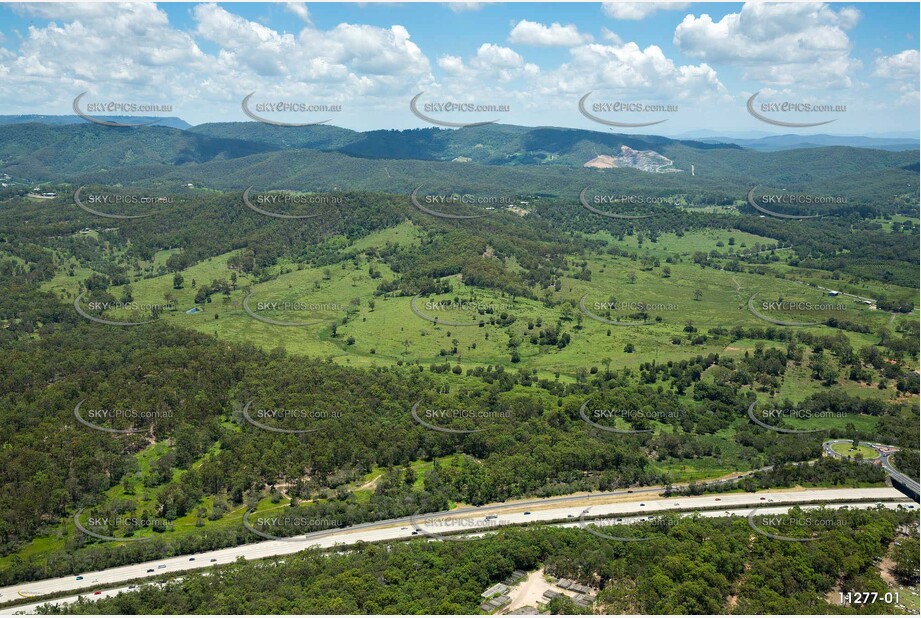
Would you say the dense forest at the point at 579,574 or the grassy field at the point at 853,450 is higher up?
the dense forest at the point at 579,574

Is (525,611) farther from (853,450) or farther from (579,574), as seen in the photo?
(853,450)

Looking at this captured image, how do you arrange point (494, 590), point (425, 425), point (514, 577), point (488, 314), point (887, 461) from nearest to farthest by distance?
point (494, 590) → point (514, 577) → point (887, 461) → point (425, 425) → point (488, 314)

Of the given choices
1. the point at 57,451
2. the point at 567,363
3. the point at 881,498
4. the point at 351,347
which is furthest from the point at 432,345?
the point at 881,498

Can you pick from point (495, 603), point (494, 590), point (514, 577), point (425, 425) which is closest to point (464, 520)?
point (514, 577)

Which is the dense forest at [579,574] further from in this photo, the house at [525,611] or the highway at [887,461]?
the highway at [887,461]

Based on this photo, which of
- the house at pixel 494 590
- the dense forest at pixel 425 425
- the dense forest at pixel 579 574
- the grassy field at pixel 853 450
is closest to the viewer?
the dense forest at pixel 579 574

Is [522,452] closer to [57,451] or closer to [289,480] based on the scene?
[289,480]

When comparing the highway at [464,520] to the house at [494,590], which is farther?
the highway at [464,520]

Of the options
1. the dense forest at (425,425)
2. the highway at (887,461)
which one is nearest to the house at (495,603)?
the dense forest at (425,425)
